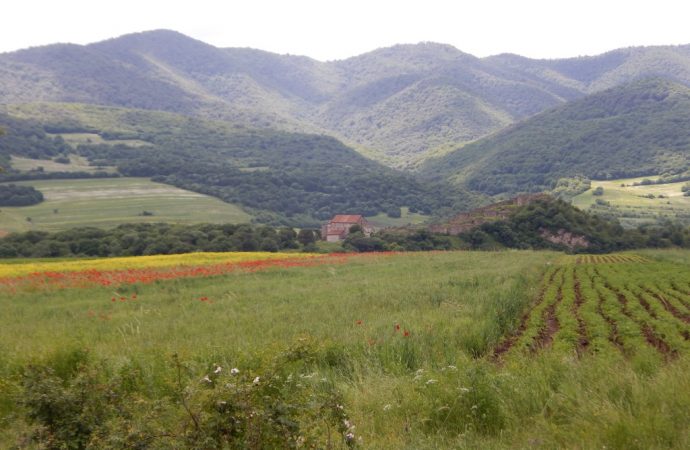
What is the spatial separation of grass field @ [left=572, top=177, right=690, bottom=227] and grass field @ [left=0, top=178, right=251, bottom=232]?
87.3 metres

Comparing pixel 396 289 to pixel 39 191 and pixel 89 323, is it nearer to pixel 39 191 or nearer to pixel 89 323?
pixel 89 323

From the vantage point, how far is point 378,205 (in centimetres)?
15862

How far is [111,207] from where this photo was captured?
364ft

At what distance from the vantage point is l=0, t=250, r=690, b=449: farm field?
473 cm

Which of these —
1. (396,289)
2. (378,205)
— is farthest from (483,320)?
(378,205)

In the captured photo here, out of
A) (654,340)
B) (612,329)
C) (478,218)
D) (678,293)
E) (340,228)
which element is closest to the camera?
(654,340)

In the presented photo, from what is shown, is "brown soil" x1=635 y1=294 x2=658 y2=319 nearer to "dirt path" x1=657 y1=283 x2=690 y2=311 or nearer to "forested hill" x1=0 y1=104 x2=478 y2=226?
"dirt path" x1=657 y1=283 x2=690 y2=311

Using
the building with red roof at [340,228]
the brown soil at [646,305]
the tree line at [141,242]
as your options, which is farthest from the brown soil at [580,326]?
the building with red roof at [340,228]

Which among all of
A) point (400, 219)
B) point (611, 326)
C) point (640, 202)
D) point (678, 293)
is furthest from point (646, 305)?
point (640, 202)

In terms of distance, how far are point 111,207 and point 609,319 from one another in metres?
112

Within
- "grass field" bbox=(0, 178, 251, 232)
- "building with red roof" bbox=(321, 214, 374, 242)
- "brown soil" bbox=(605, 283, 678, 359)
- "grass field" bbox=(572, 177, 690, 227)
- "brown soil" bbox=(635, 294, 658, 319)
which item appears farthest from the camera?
"grass field" bbox=(572, 177, 690, 227)

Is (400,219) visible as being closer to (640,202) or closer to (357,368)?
(640,202)

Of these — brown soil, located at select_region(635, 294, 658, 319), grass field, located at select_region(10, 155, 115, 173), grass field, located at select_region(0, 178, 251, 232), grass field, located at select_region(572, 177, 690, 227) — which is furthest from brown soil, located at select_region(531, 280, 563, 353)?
grass field, located at select_region(10, 155, 115, 173)

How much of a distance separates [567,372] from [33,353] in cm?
806
